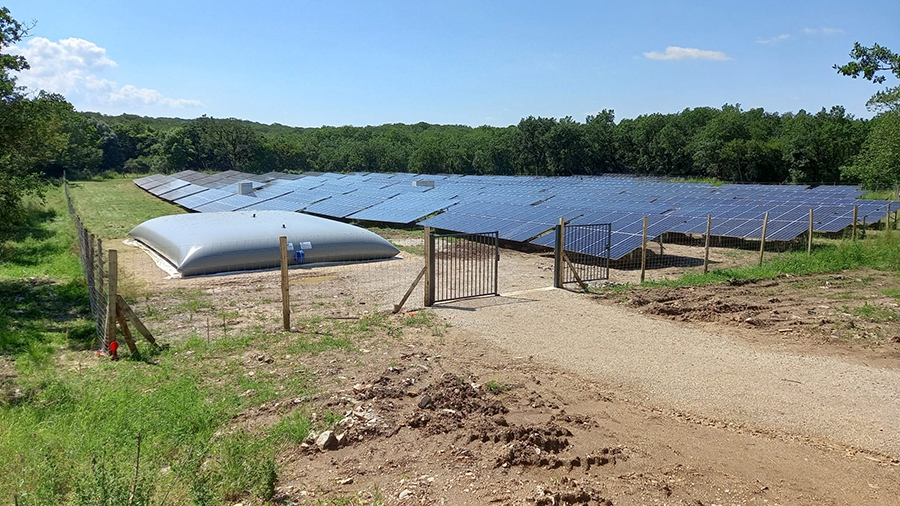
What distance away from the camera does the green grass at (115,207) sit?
29703mm

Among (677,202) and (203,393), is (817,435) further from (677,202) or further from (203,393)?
(677,202)

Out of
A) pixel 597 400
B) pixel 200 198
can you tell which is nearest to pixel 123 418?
pixel 597 400

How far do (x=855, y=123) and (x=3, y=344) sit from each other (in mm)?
72209

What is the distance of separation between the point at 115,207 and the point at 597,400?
138 feet

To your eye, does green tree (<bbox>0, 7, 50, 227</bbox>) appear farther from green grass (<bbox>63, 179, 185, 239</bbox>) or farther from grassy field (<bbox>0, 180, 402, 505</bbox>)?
green grass (<bbox>63, 179, 185, 239</bbox>)

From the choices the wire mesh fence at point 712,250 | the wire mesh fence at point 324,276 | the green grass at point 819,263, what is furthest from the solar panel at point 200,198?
the green grass at point 819,263

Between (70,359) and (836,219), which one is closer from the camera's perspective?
(70,359)

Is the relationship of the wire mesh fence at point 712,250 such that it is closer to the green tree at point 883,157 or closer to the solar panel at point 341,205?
the green tree at point 883,157

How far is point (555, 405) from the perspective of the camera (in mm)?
6895

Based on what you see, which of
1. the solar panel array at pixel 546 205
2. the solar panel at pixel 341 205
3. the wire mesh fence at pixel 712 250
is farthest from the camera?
the solar panel at pixel 341 205

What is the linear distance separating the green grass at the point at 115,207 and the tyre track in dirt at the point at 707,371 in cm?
2288

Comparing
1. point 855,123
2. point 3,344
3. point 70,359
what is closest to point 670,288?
point 70,359

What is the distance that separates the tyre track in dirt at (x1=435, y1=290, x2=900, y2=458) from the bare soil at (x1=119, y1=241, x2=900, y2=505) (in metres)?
0.04

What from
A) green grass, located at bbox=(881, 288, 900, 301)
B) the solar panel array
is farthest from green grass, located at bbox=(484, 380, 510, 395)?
the solar panel array
